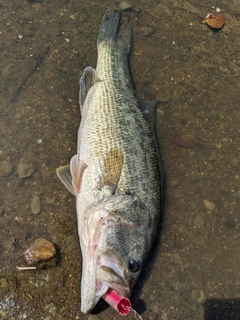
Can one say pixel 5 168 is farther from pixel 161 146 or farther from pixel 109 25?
pixel 109 25

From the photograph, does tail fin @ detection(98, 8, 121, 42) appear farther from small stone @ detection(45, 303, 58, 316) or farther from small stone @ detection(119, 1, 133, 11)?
small stone @ detection(45, 303, 58, 316)

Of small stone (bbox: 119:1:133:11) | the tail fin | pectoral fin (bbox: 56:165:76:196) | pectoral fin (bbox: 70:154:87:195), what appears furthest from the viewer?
small stone (bbox: 119:1:133:11)

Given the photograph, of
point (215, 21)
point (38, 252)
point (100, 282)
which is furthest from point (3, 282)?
point (215, 21)

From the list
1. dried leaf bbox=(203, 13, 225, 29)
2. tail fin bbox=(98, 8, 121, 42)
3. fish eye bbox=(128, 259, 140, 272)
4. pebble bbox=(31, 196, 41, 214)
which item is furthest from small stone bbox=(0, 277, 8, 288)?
dried leaf bbox=(203, 13, 225, 29)

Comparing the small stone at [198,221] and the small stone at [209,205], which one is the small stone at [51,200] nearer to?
the small stone at [198,221]

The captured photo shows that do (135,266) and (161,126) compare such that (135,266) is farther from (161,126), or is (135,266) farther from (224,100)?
(224,100)

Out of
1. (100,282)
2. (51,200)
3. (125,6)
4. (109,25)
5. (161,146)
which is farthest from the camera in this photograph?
(125,6)
